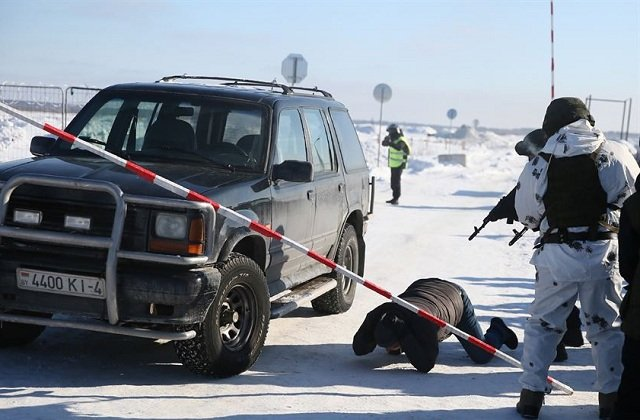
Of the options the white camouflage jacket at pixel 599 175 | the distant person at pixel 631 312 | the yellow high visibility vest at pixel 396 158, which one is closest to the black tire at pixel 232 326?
the white camouflage jacket at pixel 599 175

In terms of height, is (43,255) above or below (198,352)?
above

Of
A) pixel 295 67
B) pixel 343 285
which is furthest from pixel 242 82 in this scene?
pixel 295 67

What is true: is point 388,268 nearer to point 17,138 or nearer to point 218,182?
point 218,182

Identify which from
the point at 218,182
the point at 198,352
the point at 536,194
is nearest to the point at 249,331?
the point at 198,352

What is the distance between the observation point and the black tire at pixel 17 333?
22.4 feet

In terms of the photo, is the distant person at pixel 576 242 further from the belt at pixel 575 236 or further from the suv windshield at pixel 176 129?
the suv windshield at pixel 176 129

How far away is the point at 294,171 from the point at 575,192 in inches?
82.3

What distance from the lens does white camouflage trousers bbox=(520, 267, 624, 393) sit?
588 centimetres

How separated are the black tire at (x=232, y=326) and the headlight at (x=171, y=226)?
0.44 m

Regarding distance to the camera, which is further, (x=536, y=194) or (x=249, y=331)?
(x=249, y=331)

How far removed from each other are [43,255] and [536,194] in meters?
3.04

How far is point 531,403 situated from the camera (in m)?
5.96

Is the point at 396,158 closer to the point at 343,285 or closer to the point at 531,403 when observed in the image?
the point at 343,285

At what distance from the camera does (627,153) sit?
238 inches
